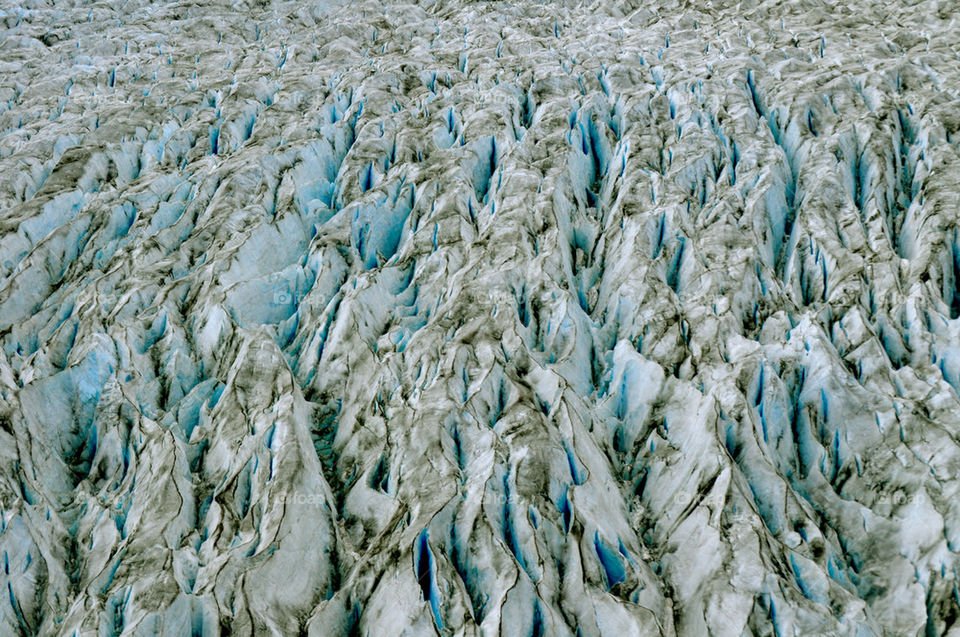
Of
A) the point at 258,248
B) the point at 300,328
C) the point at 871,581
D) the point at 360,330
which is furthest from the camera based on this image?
the point at 258,248

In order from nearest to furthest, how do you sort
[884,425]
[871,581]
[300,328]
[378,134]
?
[871,581]
[884,425]
[300,328]
[378,134]

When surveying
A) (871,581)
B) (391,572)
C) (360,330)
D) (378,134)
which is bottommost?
(871,581)

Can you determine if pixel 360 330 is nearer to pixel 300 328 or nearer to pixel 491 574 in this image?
pixel 300 328

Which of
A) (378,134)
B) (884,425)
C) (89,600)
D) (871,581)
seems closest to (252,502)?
(89,600)

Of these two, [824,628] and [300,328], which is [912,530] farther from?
[300,328]

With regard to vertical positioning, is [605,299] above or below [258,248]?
below

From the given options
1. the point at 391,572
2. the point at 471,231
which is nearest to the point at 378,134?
the point at 471,231

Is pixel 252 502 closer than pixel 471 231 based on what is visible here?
Yes
